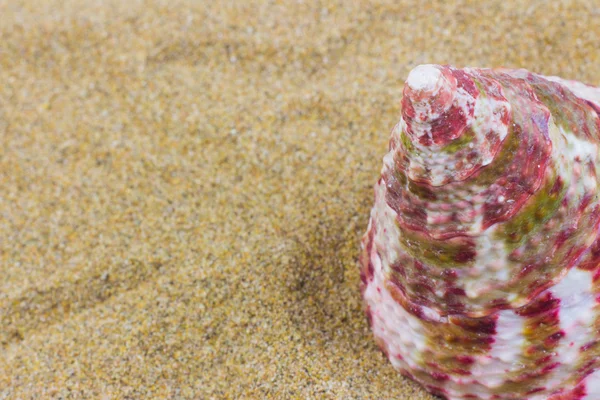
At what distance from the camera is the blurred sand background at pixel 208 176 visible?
5.57 feet

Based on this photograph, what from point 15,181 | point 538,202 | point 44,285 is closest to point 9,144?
point 15,181

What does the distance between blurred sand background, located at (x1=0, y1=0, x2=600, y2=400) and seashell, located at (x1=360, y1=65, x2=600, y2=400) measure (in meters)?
0.25

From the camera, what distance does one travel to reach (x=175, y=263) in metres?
1.87

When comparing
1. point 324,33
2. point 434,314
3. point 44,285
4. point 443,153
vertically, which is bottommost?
point 44,285

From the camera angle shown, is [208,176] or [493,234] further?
[208,176]

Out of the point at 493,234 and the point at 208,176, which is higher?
the point at 493,234

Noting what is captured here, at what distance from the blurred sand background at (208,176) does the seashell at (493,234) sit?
0.82 feet

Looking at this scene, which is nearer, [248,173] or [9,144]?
[248,173]

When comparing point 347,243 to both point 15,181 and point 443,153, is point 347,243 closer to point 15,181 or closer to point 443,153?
point 443,153

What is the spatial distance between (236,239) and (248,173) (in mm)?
250

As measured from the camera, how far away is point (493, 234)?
128cm

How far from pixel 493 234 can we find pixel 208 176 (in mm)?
1040

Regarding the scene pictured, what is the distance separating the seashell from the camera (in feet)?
3.99

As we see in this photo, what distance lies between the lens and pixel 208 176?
206cm
